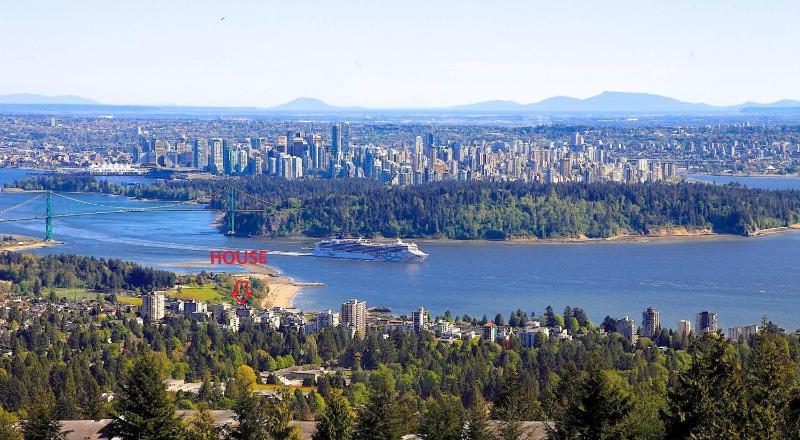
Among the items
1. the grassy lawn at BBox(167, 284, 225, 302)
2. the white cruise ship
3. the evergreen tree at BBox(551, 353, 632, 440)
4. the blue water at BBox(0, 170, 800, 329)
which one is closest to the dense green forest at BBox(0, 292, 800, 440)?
the evergreen tree at BBox(551, 353, 632, 440)

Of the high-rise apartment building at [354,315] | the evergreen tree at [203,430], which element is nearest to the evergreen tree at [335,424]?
the evergreen tree at [203,430]

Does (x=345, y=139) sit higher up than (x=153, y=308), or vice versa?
(x=153, y=308)

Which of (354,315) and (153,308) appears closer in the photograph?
(354,315)

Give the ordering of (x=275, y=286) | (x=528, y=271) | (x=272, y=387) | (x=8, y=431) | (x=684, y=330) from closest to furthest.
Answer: (x=8, y=431) → (x=272, y=387) → (x=684, y=330) → (x=275, y=286) → (x=528, y=271)

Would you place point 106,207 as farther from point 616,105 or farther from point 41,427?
point 616,105

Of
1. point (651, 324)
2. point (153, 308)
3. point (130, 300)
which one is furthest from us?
point (130, 300)

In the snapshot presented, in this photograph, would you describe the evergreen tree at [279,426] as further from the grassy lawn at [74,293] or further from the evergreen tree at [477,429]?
the grassy lawn at [74,293]

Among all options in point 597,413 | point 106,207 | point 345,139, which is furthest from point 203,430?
point 345,139
